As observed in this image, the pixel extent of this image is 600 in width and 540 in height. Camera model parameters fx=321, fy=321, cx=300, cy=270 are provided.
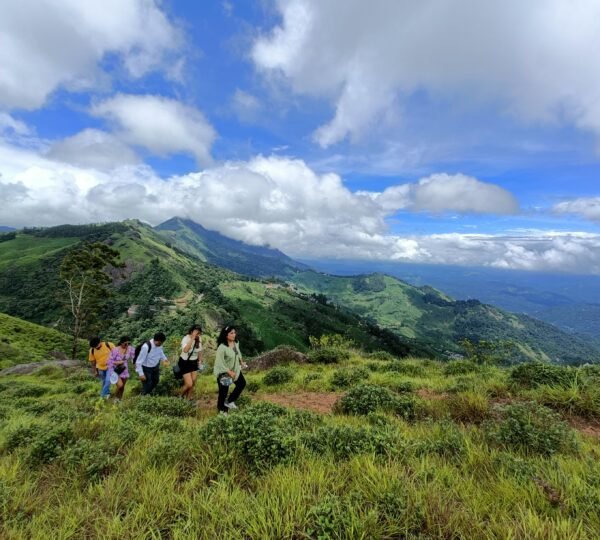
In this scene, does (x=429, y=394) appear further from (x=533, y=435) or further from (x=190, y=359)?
(x=190, y=359)

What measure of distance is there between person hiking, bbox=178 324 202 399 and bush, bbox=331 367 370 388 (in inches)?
206

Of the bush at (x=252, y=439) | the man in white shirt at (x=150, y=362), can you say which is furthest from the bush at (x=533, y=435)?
the man in white shirt at (x=150, y=362)

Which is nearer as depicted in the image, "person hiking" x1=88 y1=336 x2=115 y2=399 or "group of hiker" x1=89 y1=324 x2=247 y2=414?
"group of hiker" x1=89 y1=324 x2=247 y2=414

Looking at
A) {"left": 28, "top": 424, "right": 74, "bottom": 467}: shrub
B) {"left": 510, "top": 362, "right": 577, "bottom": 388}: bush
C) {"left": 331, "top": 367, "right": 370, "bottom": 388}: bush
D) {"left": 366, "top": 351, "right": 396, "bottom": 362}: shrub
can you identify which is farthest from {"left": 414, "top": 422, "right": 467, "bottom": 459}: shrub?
{"left": 366, "top": 351, "right": 396, "bottom": 362}: shrub

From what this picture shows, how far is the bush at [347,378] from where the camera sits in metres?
12.4

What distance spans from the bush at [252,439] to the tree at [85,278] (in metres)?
41.3

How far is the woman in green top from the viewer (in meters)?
9.06

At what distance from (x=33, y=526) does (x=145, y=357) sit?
877 cm

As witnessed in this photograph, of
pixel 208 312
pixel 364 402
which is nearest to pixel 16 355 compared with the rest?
pixel 364 402

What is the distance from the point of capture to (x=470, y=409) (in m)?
7.59

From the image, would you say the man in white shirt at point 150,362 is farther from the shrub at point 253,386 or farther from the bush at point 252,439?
the bush at point 252,439

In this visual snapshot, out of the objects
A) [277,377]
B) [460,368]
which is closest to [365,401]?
[277,377]

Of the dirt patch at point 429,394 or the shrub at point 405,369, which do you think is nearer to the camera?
the dirt patch at point 429,394

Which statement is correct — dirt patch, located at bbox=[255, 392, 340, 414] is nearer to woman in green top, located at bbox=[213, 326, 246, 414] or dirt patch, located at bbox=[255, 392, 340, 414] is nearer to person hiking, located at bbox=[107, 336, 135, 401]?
woman in green top, located at bbox=[213, 326, 246, 414]
